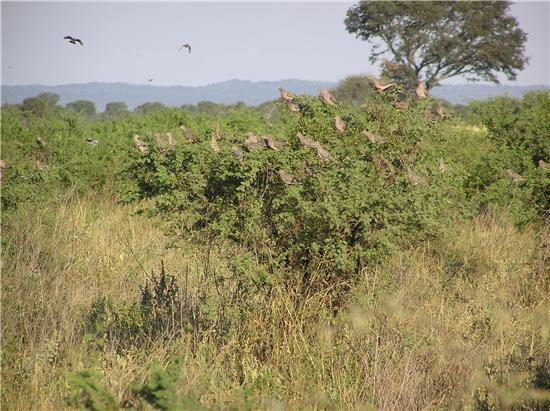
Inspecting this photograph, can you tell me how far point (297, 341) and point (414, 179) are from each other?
4.27ft

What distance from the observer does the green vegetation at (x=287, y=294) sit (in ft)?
13.9

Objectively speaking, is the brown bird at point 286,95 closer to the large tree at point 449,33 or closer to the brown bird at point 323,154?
the brown bird at point 323,154

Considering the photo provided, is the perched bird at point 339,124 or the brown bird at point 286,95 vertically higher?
the brown bird at point 286,95

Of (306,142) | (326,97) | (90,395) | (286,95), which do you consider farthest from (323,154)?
(90,395)

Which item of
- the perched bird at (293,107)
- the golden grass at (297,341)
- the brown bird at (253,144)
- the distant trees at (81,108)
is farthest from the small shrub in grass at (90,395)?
the distant trees at (81,108)

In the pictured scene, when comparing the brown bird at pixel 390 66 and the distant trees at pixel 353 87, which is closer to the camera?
the brown bird at pixel 390 66

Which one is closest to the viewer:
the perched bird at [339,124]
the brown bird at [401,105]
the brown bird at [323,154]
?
the brown bird at [323,154]

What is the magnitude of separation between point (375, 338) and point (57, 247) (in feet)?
9.10

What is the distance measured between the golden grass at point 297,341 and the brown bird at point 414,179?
1.69ft

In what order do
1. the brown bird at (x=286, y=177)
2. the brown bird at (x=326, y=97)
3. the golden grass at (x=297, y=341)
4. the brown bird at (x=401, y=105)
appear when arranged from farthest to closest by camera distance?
the brown bird at (x=326, y=97) → the brown bird at (x=401, y=105) → the brown bird at (x=286, y=177) → the golden grass at (x=297, y=341)

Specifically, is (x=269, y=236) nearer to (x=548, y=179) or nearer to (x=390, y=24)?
(x=548, y=179)

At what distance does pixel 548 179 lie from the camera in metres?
7.22

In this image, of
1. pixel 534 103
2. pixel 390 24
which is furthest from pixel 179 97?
pixel 534 103

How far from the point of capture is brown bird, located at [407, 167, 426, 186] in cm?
518
